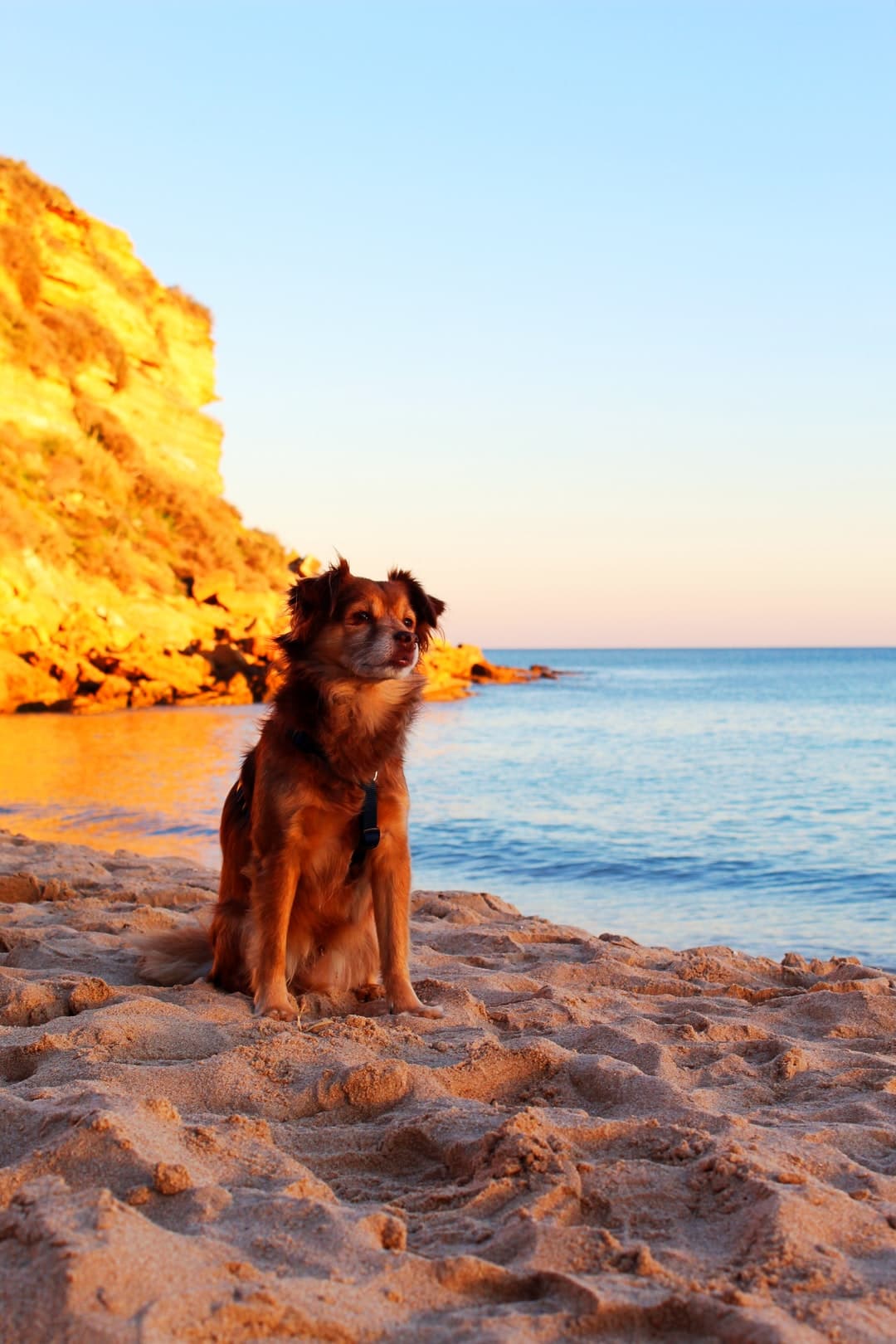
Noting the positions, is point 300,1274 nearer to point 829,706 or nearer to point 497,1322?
point 497,1322

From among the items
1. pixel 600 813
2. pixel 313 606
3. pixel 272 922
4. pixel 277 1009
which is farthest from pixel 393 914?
pixel 600 813

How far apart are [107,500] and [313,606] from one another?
28801mm

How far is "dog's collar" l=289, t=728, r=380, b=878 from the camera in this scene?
423 cm

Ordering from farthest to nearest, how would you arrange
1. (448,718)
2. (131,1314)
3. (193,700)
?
(448,718)
(193,700)
(131,1314)

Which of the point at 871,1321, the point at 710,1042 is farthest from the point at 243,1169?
the point at 710,1042

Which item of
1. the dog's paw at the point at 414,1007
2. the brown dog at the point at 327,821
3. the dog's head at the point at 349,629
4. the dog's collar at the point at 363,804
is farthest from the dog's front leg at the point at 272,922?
the dog's head at the point at 349,629

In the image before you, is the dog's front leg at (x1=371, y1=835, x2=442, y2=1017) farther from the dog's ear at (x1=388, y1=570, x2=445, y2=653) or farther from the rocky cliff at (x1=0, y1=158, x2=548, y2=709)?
the rocky cliff at (x1=0, y1=158, x2=548, y2=709)

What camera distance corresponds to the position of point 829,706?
4412cm

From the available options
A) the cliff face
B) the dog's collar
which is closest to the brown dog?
the dog's collar

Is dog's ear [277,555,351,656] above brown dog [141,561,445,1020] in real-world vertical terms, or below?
above

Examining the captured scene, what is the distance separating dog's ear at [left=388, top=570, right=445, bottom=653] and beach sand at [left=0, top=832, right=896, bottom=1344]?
148 cm

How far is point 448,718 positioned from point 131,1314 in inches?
1175

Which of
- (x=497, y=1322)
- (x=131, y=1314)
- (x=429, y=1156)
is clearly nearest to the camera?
(x=131, y=1314)

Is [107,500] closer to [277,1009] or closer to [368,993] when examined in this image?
[368,993]
